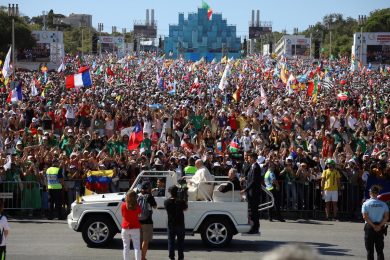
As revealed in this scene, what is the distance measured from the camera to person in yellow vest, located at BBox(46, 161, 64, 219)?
18.1m

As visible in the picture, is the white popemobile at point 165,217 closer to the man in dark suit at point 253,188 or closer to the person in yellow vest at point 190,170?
the man in dark suit at point 253,188

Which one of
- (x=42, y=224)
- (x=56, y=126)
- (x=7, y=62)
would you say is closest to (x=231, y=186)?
(x=42, y=224)

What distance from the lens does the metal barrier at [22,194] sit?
18594mm

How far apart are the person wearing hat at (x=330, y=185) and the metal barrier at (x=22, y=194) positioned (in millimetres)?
6690

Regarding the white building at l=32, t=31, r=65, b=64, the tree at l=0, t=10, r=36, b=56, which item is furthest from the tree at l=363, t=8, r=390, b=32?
the tree at l=0, t=10, r=36, b=56

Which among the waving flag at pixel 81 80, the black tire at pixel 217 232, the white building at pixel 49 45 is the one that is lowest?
the black tire at pixel 217 232

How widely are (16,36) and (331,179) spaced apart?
8224 cm

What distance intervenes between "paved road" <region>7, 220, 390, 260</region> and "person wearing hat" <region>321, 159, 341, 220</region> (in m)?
0.95

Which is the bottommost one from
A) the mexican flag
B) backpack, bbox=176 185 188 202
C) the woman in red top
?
the woman in red top

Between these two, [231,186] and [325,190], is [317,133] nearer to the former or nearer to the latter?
[325,190]

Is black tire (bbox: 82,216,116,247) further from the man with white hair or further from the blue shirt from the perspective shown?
the blue shirt

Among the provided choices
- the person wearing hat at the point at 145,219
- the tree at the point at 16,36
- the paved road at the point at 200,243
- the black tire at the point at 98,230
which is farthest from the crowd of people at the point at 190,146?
the tree at the point at 16,36

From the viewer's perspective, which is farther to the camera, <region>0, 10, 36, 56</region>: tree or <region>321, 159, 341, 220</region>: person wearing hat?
<region>0, 10, 36, 56</region>: tree

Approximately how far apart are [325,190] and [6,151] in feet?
27.9
